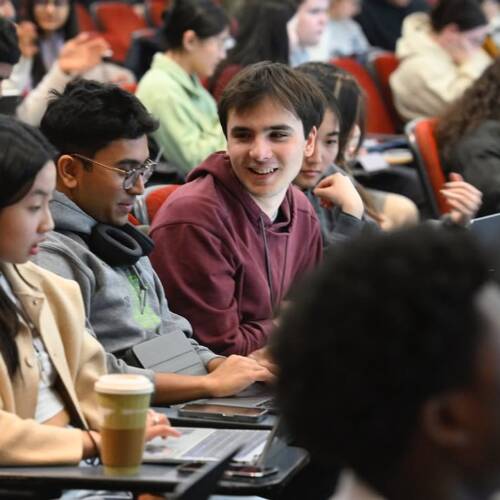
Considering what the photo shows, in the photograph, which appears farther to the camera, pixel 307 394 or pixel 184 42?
pixel 184 42

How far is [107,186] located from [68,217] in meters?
0.12

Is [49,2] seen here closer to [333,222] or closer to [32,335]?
[333,222]

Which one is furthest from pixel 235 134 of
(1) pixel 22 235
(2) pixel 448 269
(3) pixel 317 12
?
(3) pixel 317 12

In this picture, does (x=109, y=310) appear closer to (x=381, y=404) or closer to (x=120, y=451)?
(x=120, y=451)

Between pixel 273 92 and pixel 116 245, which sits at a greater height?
pixel 273 92

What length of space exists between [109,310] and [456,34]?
452 cm

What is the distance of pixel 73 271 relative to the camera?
2496 mm

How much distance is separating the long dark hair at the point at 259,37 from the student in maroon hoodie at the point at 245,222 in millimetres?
2316

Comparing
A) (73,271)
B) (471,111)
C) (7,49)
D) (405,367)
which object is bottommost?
(73,271)

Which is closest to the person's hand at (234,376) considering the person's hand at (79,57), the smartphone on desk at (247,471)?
the smartphone on desk at (247,471)

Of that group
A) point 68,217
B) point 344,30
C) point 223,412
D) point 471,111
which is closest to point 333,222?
point 471,111

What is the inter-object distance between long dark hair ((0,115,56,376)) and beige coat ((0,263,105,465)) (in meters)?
0.02

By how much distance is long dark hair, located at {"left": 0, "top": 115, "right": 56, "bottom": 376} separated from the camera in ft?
6.68

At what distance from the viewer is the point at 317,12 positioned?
22.0 ft
